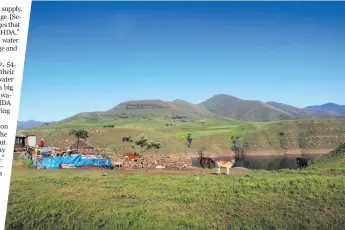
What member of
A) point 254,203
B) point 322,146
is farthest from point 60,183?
point 322,146

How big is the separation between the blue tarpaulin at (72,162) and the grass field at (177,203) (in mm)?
9584

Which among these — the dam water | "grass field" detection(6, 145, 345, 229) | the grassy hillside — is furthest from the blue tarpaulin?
the dam water

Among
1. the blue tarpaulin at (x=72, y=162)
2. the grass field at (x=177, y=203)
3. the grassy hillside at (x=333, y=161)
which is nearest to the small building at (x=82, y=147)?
the blue tarpaulin at (x=72, y=162)

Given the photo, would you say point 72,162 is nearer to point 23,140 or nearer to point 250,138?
point 23,140

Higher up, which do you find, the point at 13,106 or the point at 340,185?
the point at 13,106

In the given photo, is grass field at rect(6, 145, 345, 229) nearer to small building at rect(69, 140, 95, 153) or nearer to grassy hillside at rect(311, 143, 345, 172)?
grassy hillside at rect(311, 143, 345, 172)

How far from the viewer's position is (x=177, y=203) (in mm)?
20328

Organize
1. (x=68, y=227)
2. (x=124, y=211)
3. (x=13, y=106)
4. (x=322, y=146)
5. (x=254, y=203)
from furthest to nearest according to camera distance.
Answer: (x=322, y=146) < (x=254, y=203) < (x=124, y=211) < (x=68, y=227) < (x=13, y=106)

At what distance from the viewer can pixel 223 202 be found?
2006 cm

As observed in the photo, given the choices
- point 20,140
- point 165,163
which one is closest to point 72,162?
point 165,163

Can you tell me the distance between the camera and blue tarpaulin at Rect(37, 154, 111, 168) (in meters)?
36.3

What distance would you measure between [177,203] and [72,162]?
780 inches

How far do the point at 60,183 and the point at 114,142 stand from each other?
109 m

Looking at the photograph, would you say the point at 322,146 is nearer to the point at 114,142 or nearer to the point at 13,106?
the point at 114,142
